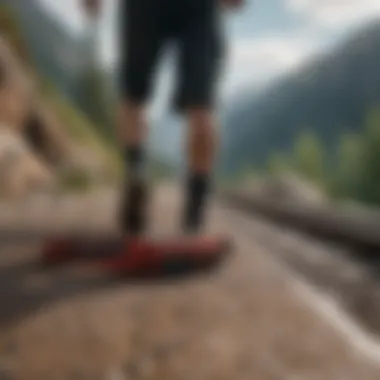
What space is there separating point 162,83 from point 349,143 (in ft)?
0.65

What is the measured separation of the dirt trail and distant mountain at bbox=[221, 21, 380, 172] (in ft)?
0.32

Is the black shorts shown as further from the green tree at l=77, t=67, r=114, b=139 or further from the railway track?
the railway track

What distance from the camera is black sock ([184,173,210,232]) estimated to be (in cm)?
69

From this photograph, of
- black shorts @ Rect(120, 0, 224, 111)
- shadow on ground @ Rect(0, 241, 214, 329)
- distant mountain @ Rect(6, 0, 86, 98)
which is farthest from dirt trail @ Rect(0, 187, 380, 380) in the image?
distant mountain @ Rect(6, 0, 86, 98)

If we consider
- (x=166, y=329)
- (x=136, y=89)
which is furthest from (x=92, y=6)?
(x=166, y=329)

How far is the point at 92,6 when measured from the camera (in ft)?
2.18

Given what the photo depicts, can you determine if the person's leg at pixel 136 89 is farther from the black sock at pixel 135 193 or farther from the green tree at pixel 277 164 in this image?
the green tree at pixel 277 164

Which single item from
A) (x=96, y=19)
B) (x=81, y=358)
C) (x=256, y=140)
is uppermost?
(x=96, y=19)

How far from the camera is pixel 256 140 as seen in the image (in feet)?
2.31

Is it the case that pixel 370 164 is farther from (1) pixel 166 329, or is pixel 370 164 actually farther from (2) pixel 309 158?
(1) pixel 166 329

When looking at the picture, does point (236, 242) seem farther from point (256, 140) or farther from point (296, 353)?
point (296, 353)

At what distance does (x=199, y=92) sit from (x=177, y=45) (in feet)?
0.19

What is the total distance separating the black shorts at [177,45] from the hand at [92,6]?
28mm

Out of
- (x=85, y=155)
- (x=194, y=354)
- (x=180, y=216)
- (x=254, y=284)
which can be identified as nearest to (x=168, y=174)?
(x=180, y=216)
